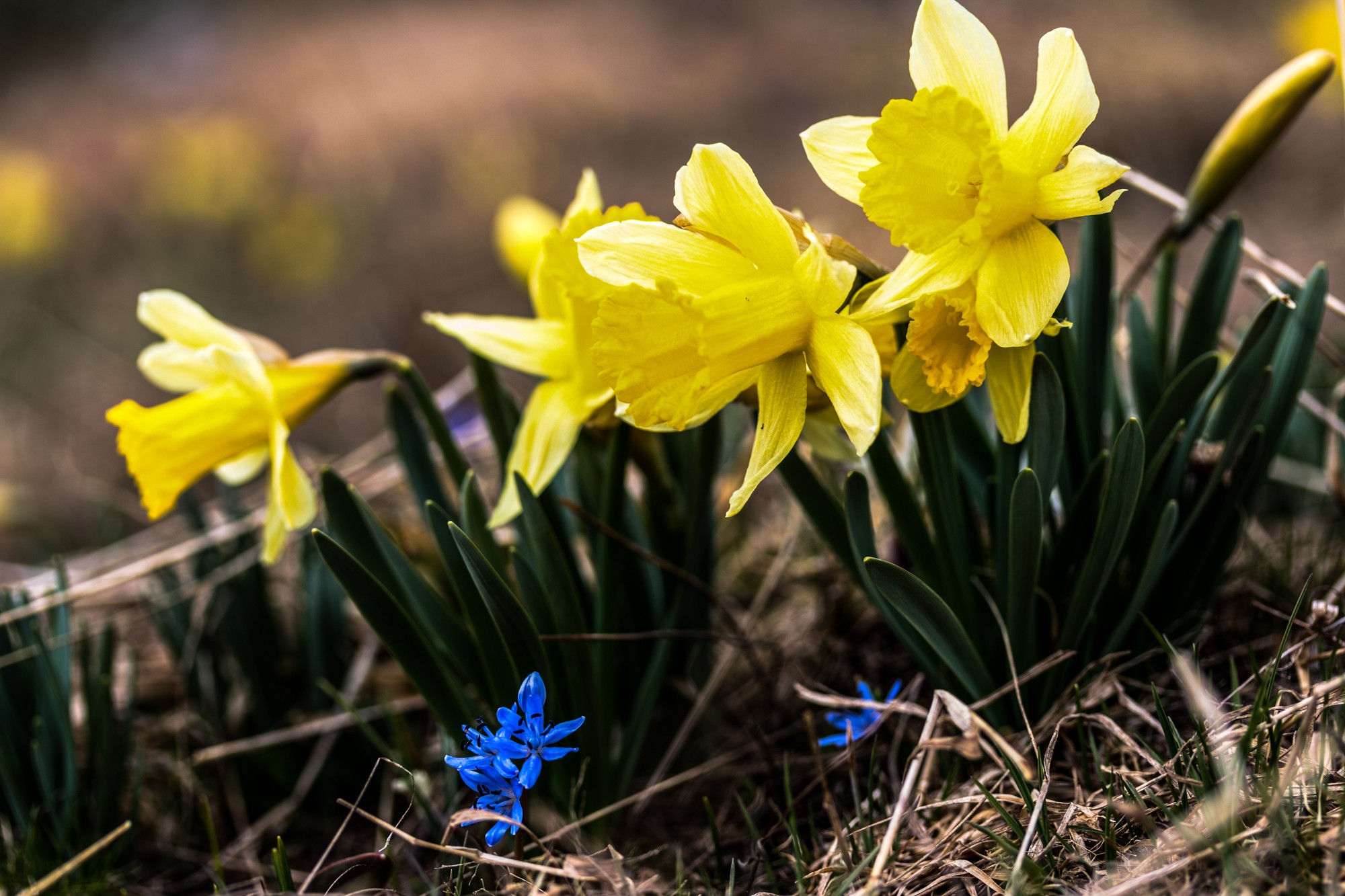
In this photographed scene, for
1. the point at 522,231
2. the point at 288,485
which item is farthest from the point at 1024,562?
the point at 522,231

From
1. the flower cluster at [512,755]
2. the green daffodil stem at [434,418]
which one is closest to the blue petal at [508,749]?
the flower cluster at [512,755]

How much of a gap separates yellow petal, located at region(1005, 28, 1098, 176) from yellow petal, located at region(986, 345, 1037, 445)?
0.53 ft

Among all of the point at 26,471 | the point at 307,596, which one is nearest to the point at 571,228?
the point at 307,596

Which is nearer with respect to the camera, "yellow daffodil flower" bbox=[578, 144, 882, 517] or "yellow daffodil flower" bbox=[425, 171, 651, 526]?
"yellow daffodil flower" bbox=[578, 144, 882, 517]

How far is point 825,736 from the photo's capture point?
116cm

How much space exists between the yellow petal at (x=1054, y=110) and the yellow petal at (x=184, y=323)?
0.89 m

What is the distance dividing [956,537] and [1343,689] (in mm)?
368

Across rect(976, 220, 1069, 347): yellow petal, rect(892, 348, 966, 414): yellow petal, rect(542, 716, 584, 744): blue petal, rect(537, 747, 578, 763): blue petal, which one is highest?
rect(976, 220, 1069, 347): yellow petal

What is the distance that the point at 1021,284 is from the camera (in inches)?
30.4

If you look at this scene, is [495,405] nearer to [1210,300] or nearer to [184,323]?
[184,323]

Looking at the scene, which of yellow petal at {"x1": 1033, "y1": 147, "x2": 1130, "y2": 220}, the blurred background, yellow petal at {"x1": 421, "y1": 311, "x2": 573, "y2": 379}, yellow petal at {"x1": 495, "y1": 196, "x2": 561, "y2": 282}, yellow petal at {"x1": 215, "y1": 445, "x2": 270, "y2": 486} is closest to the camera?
yellow petal at {"x1": 1033, "y1": 147, "x2": 1130, "y2": 220}

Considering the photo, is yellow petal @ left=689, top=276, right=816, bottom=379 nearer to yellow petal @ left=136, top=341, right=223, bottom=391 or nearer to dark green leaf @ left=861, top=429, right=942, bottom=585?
dark green leaf @ left=861, top=429, right=942, bottom=585

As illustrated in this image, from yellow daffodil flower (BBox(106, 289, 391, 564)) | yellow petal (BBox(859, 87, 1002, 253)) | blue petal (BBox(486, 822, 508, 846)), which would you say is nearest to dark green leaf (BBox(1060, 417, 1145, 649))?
yellow petal (BBox(859, 87, 1002, 253))

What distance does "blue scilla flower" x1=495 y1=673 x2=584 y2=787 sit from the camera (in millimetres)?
863
